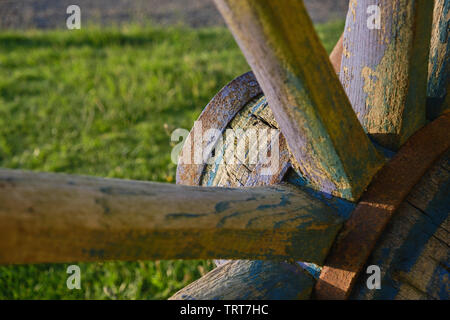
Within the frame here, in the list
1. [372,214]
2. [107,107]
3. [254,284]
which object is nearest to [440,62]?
[372,214]

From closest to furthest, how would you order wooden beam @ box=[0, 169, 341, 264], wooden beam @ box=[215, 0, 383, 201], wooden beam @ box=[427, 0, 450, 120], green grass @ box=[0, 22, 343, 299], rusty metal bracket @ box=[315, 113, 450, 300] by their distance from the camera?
wooden beam @ box=[0, 169, 341, 264], wooden beam @ box=[215, 0, 383, 201], rusty metal bracket @ box=[315, 113, 450, 300], wooden beam @ box=[427, 0, 450, 120], green grass @ box=[0, 22, 343, 299]

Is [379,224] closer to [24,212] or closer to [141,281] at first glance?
[24,212]

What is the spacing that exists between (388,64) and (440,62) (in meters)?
0.25

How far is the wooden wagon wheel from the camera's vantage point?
805mm

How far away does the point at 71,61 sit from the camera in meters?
4.68

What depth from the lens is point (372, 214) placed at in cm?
108


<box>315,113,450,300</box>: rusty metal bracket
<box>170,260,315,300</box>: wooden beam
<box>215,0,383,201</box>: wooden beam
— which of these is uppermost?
<box>215,0,383,201</box>: wooden beam

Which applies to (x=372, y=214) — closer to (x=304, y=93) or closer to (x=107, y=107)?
(x=304, y=93)

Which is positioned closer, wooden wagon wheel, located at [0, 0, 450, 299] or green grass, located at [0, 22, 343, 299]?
wooden wagon wheel, located at [0, 0, 450, 299]

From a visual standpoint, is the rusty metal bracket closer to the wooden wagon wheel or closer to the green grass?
the wooden wagon wheel

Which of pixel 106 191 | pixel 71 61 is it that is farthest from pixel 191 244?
pixel 71 61

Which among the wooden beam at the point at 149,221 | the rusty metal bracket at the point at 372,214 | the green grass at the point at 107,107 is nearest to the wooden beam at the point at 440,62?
the rusty metal bracket at the point at 372,214

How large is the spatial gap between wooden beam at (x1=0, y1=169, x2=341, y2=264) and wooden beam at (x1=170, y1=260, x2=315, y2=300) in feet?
0.25

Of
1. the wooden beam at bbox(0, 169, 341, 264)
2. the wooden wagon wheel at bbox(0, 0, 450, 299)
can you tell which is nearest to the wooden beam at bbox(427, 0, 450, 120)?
the wooden wagon wheel at bbox(0, 0, 450, 299)
